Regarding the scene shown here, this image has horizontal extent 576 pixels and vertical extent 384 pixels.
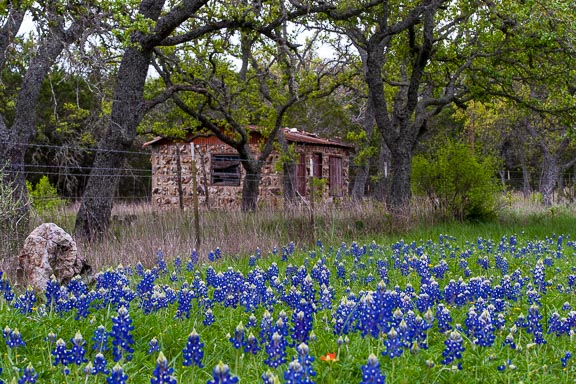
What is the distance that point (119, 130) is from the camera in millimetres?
12141

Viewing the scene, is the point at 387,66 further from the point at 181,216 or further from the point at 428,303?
the point at 428,303

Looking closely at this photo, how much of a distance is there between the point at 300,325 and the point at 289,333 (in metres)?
0.76

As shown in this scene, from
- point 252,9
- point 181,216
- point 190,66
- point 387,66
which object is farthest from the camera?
point 387,66

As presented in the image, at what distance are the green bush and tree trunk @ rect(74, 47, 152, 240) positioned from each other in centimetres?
714

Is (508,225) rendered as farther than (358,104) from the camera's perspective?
No

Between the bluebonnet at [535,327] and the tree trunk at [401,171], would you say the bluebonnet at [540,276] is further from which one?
the tree trunk at [401,171]

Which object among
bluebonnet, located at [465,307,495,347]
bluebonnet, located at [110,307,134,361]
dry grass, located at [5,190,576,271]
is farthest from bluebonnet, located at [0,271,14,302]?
bluebonnet, located at [465,307,495,347]

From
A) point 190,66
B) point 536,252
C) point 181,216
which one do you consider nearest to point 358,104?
point 190,66

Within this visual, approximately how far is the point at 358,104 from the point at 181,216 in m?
21.0

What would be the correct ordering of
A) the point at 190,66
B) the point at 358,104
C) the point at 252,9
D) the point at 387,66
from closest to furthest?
the point at 252,9
the point at 190,66
the point at 387,66
the point at 358,104

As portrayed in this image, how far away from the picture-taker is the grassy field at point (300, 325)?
3.61 metres

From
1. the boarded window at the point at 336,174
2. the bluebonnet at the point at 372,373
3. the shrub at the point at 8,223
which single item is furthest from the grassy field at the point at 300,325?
the boarded window at the point at 336,174

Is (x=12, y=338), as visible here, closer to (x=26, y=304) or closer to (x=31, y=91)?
(x=26, y=304)

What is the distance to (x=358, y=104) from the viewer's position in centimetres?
3144
